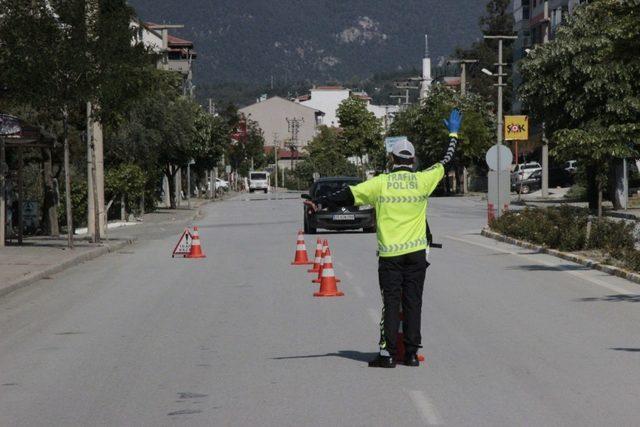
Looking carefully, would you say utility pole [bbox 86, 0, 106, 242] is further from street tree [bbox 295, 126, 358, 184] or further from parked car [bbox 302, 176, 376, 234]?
street tree [bbox 295, 126, 358, 184]

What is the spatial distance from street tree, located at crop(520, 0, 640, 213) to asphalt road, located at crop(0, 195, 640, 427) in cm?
2373

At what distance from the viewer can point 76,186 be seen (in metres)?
39.8

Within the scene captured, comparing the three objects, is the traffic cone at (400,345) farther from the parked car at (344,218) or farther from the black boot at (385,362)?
the parked car at (344,218)

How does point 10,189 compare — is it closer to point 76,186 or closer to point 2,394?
point 76,186

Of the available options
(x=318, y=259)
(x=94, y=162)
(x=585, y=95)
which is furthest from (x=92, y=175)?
(x=585, y=95)

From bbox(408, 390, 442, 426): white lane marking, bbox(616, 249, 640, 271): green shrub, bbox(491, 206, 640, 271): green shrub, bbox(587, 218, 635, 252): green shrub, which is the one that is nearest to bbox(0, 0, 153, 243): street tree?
bbox(491, 206, 640, 271): green shrub

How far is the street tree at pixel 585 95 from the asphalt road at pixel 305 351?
934 inches

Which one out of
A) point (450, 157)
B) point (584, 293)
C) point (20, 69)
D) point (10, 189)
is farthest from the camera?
point (10, 189)

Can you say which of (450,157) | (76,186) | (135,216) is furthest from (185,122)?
(450,157)

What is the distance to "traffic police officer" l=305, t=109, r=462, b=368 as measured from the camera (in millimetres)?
11070

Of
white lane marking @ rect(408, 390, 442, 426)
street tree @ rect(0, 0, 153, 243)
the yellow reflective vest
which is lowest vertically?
white lane marking @ rect(408, 390, 442, 426)

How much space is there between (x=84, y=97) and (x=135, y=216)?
22.7 meters

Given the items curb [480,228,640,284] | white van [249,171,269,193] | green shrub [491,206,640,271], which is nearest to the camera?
curb [480,228,640,284]

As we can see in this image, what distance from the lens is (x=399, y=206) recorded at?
11.2m
